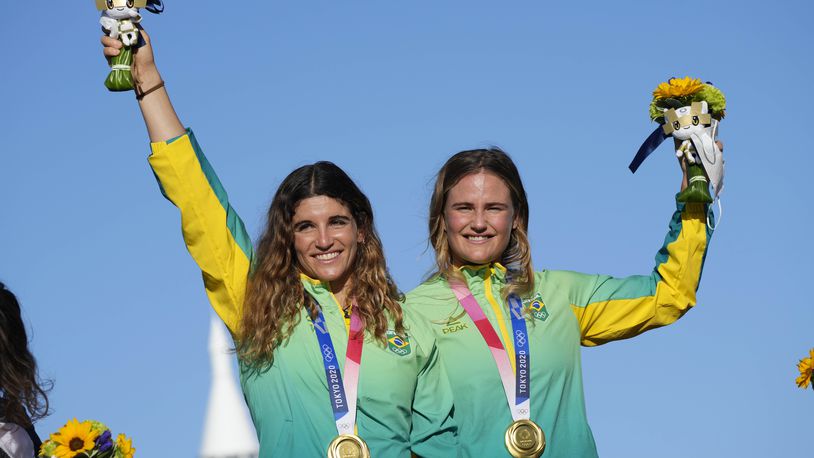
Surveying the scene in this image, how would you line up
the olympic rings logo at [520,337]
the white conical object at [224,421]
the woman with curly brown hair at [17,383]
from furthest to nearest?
the white conical object at [224,421], the olympic rings logo at [520,337], the woman with curly brown hair at [17,383]

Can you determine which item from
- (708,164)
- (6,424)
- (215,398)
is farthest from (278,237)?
(215,398)

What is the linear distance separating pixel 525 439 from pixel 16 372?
8.76ft

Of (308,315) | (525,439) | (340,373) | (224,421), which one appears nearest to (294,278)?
(308,315)

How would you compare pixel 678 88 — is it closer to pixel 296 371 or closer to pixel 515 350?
pixel 515 350

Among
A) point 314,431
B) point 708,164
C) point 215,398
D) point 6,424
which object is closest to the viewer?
point 6,424

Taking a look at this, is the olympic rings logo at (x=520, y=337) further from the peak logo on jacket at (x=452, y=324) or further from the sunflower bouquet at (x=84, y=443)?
the sunflower bouquet at (x=84, y=443)

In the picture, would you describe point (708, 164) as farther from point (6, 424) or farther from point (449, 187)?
point (6, 424)

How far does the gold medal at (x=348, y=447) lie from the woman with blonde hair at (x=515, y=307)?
0.71 metres

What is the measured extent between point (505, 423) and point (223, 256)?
1772 millimetres

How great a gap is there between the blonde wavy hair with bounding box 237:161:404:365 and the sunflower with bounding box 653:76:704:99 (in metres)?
1.80

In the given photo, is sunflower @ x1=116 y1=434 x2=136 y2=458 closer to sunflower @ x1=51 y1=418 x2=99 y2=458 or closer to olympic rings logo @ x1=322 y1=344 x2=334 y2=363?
sunflower @ x1=51 y1=418 x2=99 y2=458

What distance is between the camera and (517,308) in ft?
27.7

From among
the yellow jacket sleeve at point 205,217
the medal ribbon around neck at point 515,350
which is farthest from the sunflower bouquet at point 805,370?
the yellow jacket sleeve at point 205,217

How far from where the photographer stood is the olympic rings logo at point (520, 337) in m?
8.25
